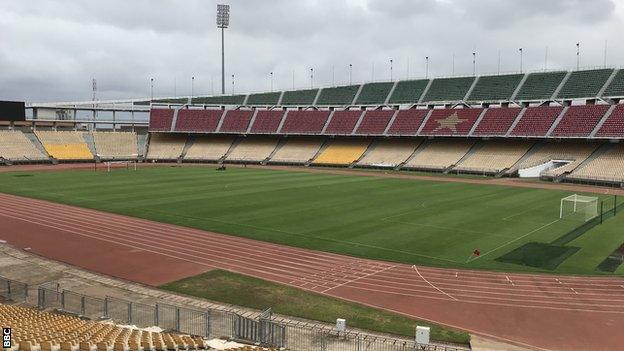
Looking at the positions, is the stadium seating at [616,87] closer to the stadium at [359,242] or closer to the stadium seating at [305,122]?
the stadium at [359,242]

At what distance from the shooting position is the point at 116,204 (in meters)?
36.2

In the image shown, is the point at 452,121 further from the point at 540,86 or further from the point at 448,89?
the point at 540,86

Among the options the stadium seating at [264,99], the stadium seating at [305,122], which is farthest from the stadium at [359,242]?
the stadium seating at [264,99]

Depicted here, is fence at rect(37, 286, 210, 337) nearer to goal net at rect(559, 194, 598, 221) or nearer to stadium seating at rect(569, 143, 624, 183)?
goal net at rect(559, 194, 598, 221)

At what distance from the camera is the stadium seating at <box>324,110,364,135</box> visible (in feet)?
267

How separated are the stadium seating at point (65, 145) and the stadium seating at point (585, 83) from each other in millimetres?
75217

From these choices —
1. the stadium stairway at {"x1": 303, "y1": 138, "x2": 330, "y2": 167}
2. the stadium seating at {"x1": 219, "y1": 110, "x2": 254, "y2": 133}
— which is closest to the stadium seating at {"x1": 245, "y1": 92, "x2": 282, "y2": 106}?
the stadium seating at {"x1": 219, "y1": 110, "x2": 254, "y2": 133}

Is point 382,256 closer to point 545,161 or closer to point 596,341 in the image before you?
point 596,341

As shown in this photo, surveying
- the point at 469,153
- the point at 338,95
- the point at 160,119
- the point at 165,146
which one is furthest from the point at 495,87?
the point at 160,119

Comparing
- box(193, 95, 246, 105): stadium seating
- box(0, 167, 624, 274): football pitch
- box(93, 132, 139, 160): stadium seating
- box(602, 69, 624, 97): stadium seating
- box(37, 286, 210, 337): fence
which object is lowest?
box(37, 286, 210, 337): fence

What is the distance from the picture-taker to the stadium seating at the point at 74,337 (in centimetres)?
911

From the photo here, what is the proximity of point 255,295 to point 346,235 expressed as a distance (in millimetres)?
9911

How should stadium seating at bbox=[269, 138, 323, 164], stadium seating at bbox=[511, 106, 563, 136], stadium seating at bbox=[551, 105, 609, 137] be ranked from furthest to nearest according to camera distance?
stadium seating at bbox=[269, 138, 323, 164], stadium seating at bbox=[511, 106, 563, 136], stadium seating at bbox=[551, 105, 609, 137]

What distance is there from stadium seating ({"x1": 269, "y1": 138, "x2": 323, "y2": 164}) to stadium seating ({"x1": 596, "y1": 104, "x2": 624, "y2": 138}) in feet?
135
